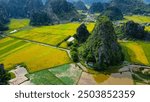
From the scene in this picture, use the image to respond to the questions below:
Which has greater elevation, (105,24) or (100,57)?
(105,24)

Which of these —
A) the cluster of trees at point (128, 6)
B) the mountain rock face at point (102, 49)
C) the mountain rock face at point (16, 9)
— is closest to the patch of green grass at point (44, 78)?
the mountain rock face at point (102, 49)

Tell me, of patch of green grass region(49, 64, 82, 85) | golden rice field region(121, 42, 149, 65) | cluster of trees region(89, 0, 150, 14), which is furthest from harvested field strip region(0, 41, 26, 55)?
cluster of trees region(89, 0, 150, 14)

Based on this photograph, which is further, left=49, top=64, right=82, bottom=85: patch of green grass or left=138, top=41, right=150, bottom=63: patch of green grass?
left=138, top=41, right=150, bottom=63: patch of green grass

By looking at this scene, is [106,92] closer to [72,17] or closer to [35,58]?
[35,58]

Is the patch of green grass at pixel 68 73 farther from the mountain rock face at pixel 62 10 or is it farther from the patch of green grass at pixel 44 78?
the mountain rock face at pixel 62 10

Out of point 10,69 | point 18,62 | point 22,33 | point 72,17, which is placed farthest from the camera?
point 72,17

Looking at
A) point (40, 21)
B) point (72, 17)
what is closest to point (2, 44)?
point (40, 21)

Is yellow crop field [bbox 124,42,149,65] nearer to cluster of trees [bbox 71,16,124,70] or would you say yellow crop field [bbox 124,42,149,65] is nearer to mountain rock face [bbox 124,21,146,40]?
cluster of trees [bbox 71,16,124,70]

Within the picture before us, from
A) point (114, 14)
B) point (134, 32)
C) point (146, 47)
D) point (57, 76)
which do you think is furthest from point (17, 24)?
point (57, 76)
